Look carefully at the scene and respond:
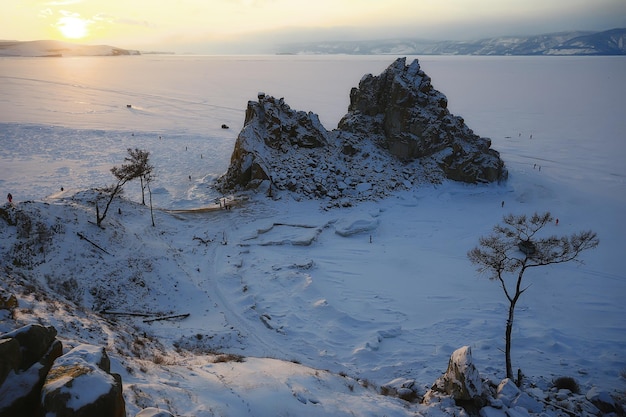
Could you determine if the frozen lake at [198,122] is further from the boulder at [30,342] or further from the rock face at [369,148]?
the boulder at [30,342]

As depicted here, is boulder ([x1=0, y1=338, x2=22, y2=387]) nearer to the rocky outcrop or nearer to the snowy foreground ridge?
the rocky outcrop

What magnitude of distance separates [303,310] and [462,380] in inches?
403

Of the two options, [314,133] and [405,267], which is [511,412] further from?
[314,133]

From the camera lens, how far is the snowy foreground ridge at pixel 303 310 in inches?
593

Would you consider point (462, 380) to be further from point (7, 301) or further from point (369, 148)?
point (369, 148)

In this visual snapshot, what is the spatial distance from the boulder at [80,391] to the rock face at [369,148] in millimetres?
31182

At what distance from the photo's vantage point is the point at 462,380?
15836 millimetres

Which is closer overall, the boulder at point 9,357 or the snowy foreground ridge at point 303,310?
the boulder at point 9,357

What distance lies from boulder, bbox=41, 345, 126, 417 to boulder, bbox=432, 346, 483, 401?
12.5 metres

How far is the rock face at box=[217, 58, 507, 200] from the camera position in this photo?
40875 mm

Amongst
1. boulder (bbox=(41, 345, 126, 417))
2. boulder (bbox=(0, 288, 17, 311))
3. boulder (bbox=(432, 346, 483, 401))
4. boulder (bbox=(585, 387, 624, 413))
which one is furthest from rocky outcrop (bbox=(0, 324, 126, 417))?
boulder (bbox=(585, 387, 624, 413))

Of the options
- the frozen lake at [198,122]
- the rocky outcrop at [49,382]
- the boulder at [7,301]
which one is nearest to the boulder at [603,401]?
the rocky outcrop at [49,382]

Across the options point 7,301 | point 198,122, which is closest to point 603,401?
point 7,301

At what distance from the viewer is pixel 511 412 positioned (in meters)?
15.4
